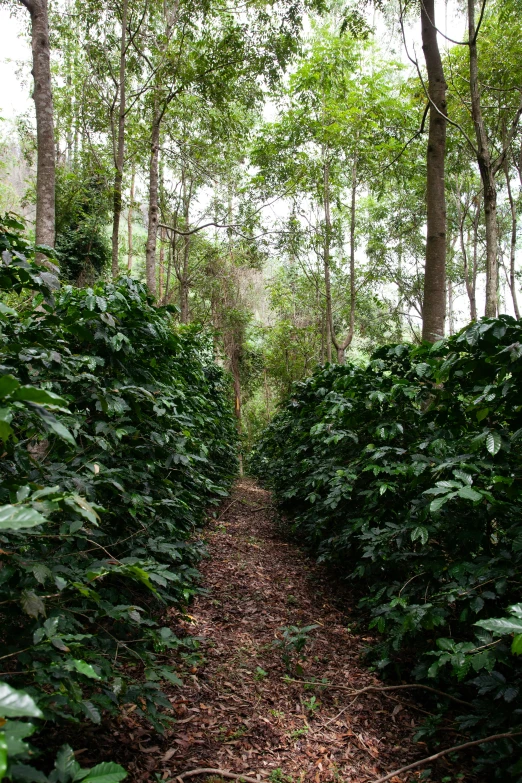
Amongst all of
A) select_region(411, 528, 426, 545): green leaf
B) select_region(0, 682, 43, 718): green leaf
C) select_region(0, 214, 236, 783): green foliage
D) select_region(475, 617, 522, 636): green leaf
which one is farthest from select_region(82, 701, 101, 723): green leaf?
select_region(411, 528, 426, 545): green leaf

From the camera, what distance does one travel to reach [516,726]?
6.13ft

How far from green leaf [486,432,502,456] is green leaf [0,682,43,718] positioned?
1.87 m

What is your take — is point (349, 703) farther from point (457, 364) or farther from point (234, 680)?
point (457, 364)

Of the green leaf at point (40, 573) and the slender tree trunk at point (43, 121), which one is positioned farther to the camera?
the slender tree trunk at point (43, 121)

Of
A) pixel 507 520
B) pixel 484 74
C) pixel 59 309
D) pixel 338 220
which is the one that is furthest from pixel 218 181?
pixel 507 520

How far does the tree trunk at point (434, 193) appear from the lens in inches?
185

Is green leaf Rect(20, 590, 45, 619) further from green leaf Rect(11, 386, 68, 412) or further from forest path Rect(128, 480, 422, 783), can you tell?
forest path Rect(128, 480, 422, 783)

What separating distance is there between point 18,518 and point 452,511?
83.1 inches

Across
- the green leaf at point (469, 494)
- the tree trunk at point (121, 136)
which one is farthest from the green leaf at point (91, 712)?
the tree trunk at point (121, 136)

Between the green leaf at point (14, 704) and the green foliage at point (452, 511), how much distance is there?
1064mm

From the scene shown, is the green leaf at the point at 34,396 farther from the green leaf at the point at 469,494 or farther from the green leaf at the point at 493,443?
the green leaf at the point at 493,443

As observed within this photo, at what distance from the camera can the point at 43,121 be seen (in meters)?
5.23

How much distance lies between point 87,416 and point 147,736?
57.6 inches

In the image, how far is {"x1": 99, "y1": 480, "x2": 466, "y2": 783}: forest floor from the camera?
202cm
